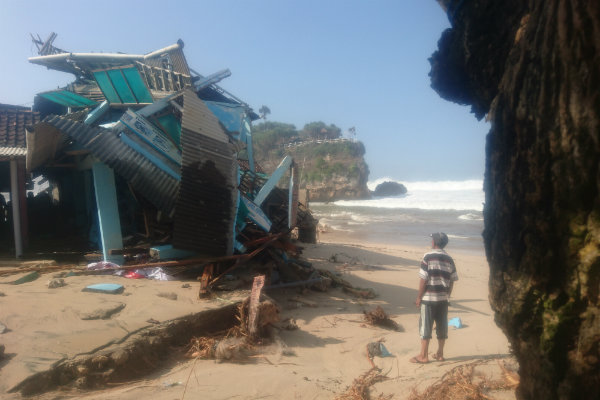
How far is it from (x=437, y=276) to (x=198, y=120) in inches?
186

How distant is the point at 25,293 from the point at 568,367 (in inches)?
234

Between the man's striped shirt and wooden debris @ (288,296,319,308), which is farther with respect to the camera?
wooden debris @ (288,296,319,308)

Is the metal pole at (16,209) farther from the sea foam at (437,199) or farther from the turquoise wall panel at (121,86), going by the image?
the sea foam at (437,199)

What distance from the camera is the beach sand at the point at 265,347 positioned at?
11.7ft

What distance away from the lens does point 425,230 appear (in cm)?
2575

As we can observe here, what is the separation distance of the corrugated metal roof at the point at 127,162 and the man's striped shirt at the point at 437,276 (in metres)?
4.40

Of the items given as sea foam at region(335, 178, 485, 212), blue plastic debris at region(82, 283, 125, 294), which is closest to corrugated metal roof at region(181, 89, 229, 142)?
blue plastic debris at region(82, 283, 125, 294)

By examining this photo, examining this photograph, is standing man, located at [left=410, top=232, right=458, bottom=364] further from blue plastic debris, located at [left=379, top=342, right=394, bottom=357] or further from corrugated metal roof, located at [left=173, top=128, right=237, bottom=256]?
corrugated metal roof, located at [left=173, top=128, right=237, bottom=256]

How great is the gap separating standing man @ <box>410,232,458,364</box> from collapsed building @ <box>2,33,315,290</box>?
3.25 metres

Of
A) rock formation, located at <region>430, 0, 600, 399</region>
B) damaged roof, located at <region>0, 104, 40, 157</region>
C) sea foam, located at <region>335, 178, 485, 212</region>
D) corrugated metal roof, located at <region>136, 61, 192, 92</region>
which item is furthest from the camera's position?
sea foam, located at <region>335, 178, 485, 212</region>

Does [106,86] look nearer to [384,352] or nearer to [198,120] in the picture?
[198,120]

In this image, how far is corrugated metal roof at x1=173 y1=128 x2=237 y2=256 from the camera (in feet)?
20.7

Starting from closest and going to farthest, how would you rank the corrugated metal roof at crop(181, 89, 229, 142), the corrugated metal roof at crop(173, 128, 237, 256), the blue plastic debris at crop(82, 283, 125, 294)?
the blue plastic debris at crop(82, 283, 125, 294) → the corrugated metal roof at crop(173, 128, 237, 256) → the corrugated metal roof at crop(181, 89, 229, 142)

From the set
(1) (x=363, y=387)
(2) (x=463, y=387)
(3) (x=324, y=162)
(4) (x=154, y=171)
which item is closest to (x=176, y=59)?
(4) (x=154, y=171)
